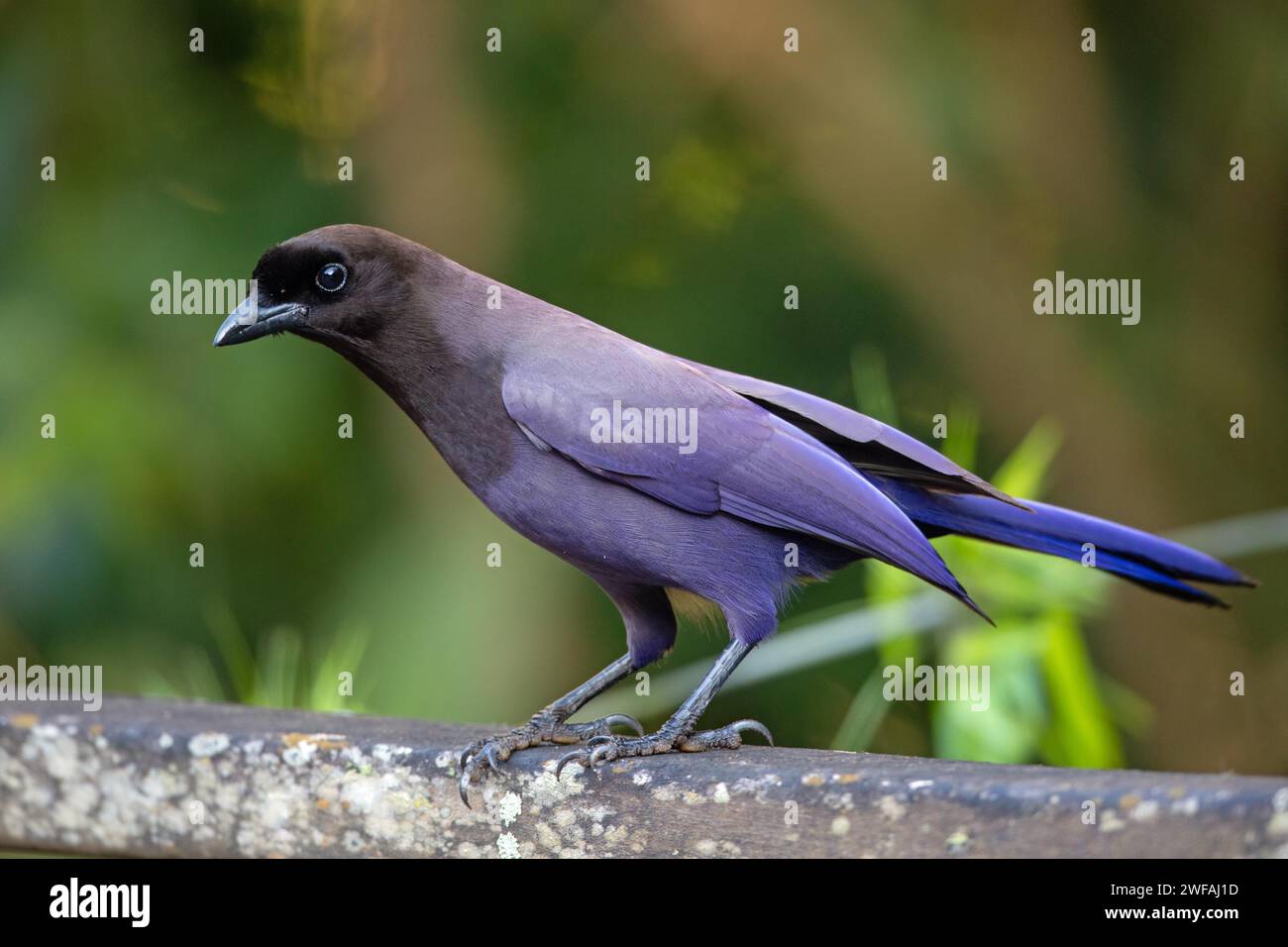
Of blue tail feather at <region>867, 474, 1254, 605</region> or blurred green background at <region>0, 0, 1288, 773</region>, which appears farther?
blurred green background at <region>0, 0, 1288, 773</region>

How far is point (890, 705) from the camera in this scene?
3.91m

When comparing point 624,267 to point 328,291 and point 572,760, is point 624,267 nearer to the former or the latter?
point 328,291

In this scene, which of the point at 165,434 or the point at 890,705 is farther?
the point at 165,434

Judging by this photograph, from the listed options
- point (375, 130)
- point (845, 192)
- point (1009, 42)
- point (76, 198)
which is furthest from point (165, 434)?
point (1009, 42)

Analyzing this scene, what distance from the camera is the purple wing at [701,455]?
2775mm

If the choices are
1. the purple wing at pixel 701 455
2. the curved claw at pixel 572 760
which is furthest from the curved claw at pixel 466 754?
the purple wing at pixel 701 455

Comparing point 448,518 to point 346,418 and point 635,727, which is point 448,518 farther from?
point 635,727

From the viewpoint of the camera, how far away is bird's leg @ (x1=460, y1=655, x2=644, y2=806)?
251 centimetres

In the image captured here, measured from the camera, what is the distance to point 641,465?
281 centimetres

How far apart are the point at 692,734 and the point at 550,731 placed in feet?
0.87

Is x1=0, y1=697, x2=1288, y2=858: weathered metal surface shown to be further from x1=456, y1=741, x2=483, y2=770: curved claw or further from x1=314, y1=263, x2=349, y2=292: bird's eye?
x1=314, y1=263, x2=349, y2=292: bird's eye

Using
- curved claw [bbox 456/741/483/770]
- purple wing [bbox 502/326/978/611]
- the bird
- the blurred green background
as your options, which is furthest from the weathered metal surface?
the blurred green background

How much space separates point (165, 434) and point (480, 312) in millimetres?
2779

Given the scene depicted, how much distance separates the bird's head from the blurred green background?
2.31m
